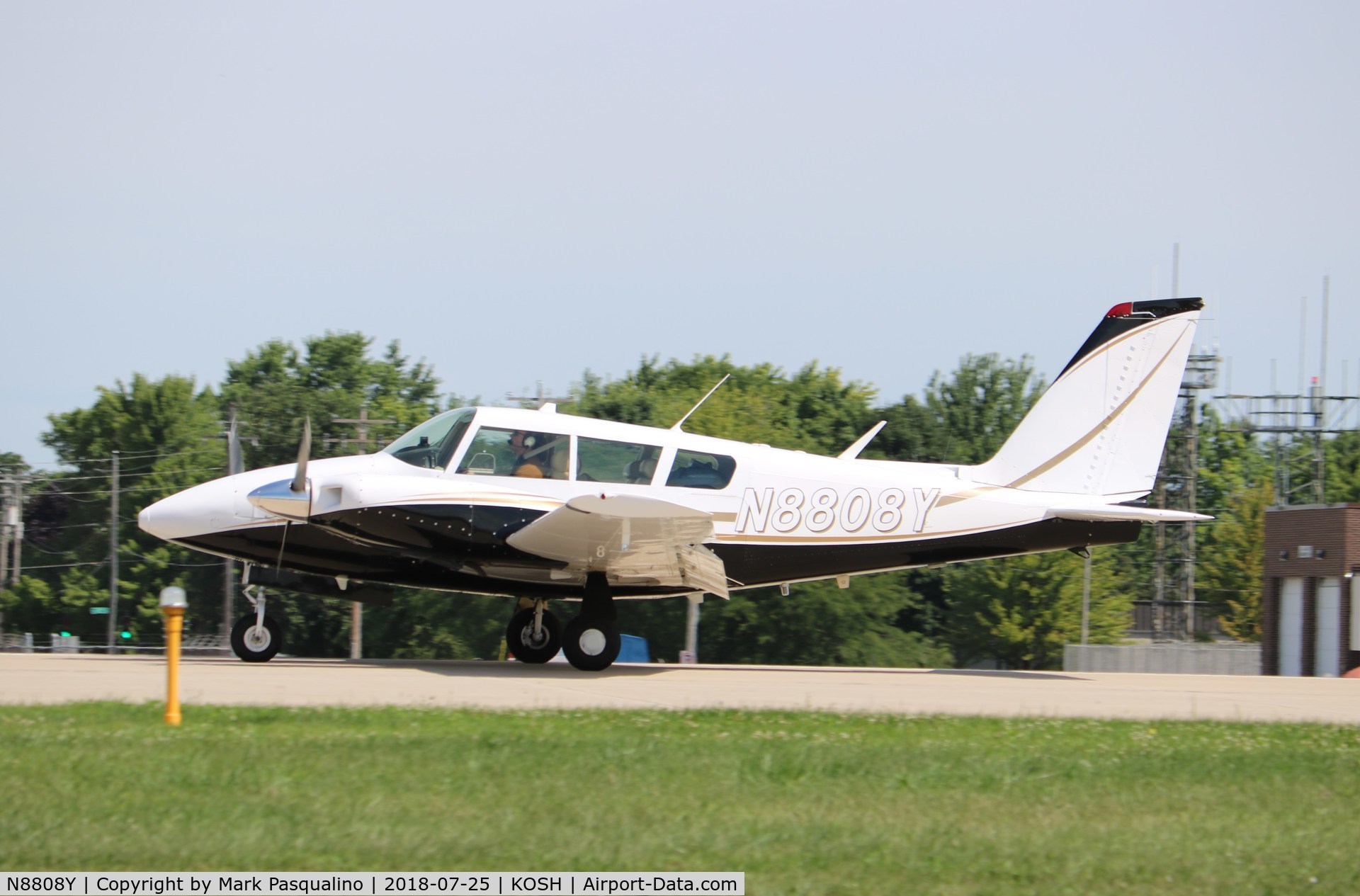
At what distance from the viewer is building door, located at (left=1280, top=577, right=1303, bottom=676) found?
82.6 ft

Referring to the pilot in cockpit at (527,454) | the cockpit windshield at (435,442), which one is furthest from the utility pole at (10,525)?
the pilot in cockpit at (527,454)

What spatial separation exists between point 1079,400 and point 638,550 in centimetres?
559

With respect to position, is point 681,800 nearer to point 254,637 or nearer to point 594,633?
point 594,633

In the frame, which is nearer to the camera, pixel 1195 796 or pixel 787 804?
pixel 787 804

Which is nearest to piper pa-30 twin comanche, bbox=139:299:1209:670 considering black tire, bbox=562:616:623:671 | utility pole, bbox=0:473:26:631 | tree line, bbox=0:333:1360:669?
black tire, bbox=562:616:623:671

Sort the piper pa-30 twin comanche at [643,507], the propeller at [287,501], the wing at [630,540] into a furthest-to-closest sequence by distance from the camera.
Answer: the piper pa-30 twin comanche at [643,507] < the propeller at [287,501] < the wing at [630,540]

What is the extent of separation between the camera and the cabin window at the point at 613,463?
13156 mm

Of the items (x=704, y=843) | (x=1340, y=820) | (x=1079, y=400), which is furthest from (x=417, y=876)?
(x=1079, y=400)

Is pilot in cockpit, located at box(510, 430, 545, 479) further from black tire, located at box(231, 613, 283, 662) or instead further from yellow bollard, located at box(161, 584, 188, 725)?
yellow bollard, located at box(161, 584, 188, 725)

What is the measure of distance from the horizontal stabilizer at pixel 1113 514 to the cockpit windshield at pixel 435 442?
21.2 feet

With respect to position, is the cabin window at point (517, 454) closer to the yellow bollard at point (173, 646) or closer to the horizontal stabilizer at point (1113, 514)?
the yellow bollard at point (173, 646)

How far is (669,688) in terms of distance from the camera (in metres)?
11.8

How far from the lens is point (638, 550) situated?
498 inches

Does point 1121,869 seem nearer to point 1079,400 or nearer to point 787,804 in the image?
point 787,804
